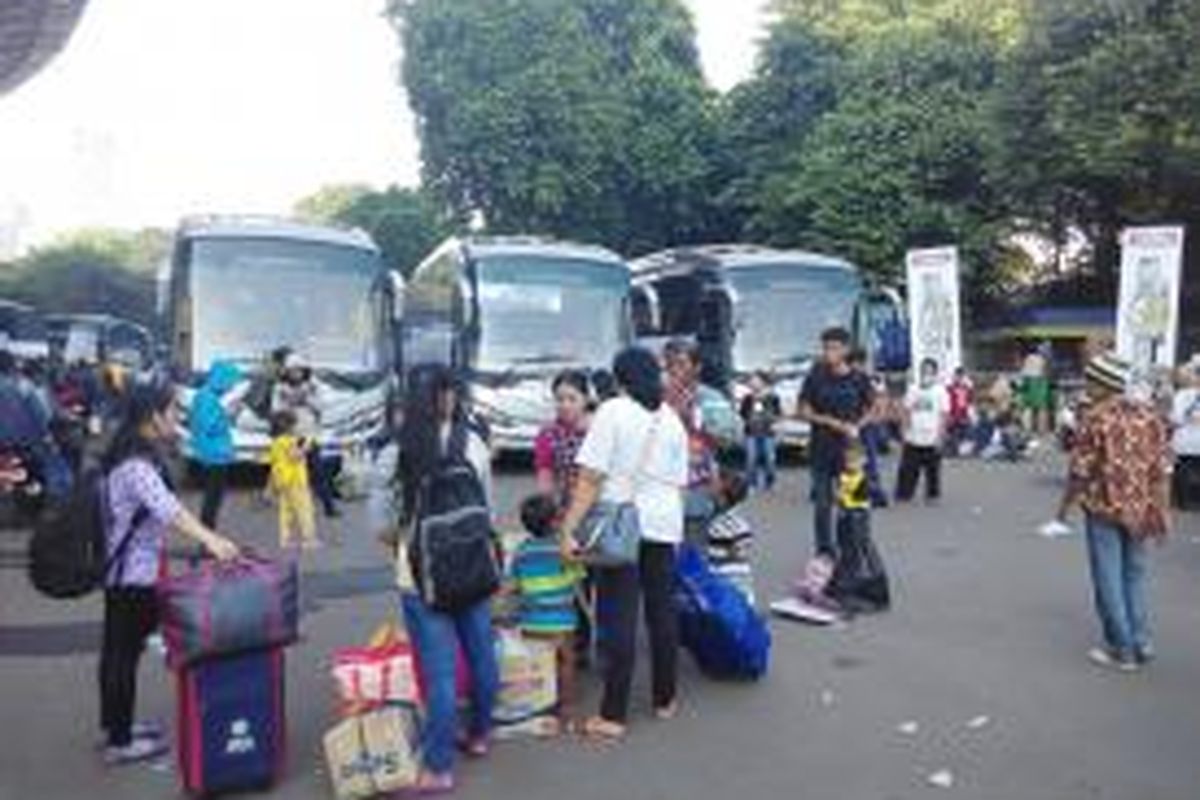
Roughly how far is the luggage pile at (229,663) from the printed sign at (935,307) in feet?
62.5

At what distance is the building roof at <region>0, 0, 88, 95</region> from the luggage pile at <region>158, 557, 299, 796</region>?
19274 mm

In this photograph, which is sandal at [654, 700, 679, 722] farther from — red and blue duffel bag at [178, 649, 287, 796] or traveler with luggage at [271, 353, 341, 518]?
traveler with luggage at [271, 353, 341, 518]

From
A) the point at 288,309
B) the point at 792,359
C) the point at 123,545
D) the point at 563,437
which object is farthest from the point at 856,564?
the point at 792,359

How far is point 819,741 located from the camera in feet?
27.7

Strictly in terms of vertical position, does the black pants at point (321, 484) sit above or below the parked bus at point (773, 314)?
below

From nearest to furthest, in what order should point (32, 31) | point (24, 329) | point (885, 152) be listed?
point (32, 31), point (24, 329), point (885, 152)

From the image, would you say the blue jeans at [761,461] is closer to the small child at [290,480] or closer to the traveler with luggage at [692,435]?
the small child at [290,480]

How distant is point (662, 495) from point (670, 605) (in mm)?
591

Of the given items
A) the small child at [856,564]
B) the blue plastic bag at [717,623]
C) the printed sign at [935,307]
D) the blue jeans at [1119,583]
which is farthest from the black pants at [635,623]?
the printed sign at [935,307]

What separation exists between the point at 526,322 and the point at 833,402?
10.4 meters

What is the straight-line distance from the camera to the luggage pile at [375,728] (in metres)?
7.35

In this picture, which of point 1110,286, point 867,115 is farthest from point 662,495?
point 1110,286

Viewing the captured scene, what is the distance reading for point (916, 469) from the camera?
19.1m

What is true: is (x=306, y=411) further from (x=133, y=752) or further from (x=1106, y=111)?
(x=1106, y=111)
